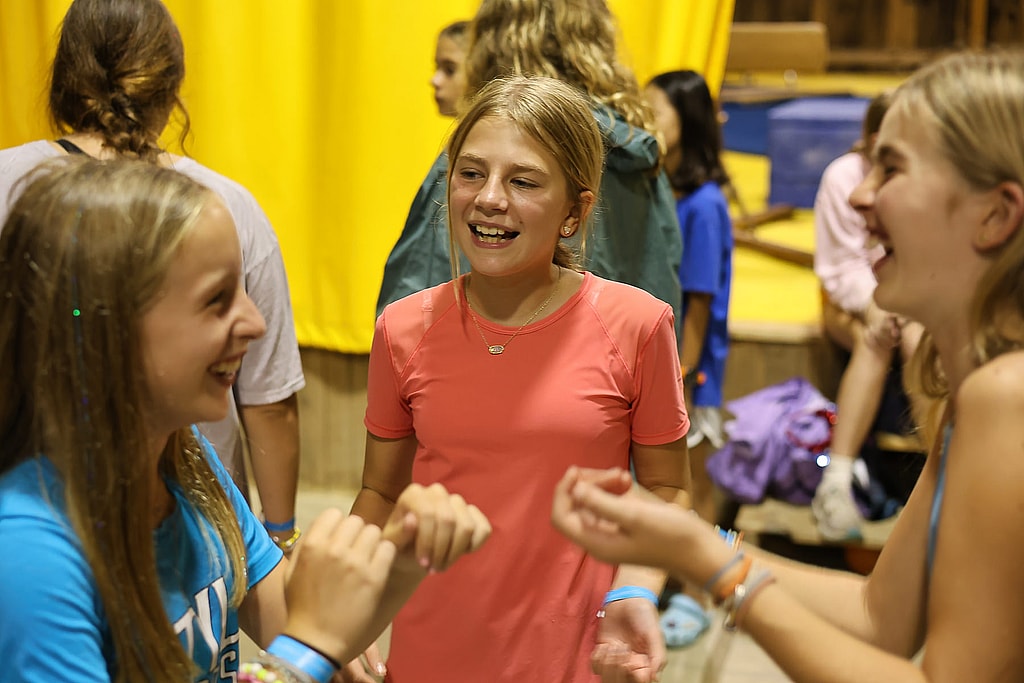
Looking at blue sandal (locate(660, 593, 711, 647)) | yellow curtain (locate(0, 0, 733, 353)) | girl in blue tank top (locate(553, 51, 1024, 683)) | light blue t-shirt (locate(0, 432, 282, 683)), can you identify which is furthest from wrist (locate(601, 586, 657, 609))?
yellow curtain (locate(0, 0, 733, 353))

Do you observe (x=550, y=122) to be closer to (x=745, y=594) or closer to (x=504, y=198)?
(x=504, y=198)

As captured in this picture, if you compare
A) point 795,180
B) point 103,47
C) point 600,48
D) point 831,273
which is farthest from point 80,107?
point 795,180

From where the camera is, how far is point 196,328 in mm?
1082

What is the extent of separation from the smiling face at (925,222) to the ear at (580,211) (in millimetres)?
552

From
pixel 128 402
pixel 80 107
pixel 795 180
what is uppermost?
pixel 80 107

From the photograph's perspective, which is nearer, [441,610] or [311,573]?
[311,573]

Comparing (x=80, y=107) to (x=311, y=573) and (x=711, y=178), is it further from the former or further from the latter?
(x=711, y=178)

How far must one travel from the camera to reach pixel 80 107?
1.92 metres

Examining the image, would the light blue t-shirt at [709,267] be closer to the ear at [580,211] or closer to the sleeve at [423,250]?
the sleeve at [423,250]

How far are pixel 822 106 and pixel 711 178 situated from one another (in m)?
3.14

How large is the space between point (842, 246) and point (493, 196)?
7.43ft

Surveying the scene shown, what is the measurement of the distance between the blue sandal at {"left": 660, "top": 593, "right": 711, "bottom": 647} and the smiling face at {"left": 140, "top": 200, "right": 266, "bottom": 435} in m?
2.17

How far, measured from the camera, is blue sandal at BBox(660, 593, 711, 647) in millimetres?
3068

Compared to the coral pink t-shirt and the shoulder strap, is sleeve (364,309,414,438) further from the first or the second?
the shoulder strap
